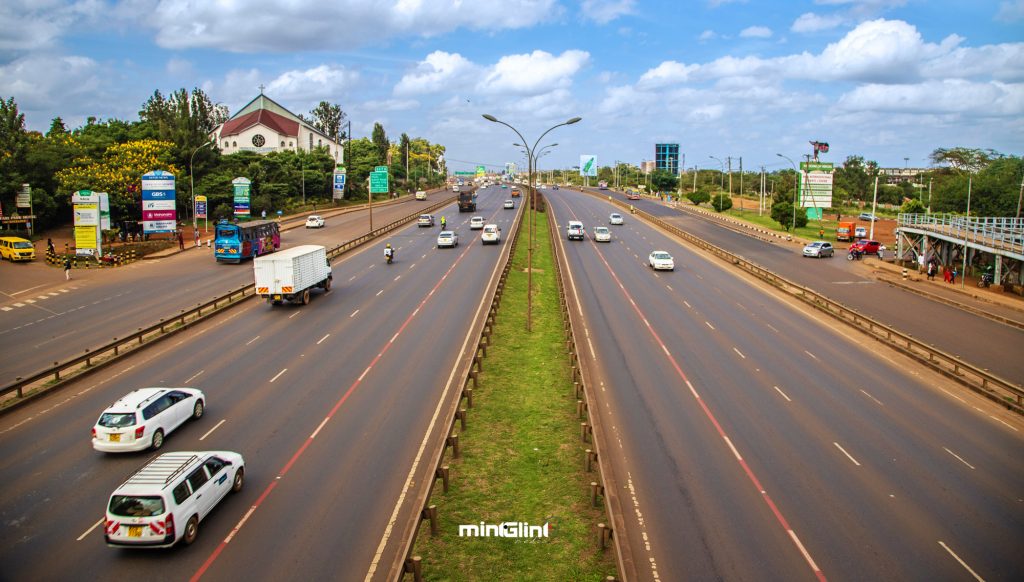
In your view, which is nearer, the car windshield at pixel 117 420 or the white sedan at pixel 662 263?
the car windshield at pixel 117 420

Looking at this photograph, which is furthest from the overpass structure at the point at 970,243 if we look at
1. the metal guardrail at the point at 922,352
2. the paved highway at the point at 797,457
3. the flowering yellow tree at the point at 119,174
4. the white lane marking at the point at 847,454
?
the flowering yellow tree at the point at 119,174

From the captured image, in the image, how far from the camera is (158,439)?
19.7 metres

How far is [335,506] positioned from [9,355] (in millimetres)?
20746

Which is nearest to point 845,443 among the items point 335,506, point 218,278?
point 335,506

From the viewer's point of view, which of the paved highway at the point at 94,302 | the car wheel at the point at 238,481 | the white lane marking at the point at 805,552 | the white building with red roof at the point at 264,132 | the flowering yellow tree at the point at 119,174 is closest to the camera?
the white lane marking at the point at 805,552

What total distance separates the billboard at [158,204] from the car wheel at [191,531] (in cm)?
4970

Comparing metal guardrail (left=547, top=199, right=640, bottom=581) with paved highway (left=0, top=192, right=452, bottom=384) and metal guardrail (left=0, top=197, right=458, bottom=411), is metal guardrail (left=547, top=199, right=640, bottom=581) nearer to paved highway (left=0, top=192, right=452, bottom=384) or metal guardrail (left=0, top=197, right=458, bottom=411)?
metal guardrail (left=0, top=197, right=458, bottom=411)

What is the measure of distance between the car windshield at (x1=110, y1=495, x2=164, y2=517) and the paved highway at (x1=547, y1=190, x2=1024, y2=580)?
31.9 ft

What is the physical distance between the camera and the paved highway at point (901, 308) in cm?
3078

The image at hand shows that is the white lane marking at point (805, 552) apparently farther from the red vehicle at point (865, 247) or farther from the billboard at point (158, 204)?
the billboard at point (158, 204)

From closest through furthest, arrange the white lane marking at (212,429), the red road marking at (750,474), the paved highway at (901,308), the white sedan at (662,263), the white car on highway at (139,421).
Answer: the red road marking at (750,474) < the white car on highway at (139,421) < the white lane marking at (212,429) < the paved highway at (901,308) < the white sedan at (662,263)

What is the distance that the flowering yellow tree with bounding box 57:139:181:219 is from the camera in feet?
220

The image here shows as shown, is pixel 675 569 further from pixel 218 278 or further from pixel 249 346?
pixel 218 278

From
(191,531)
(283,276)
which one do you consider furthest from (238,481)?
(283,276)
